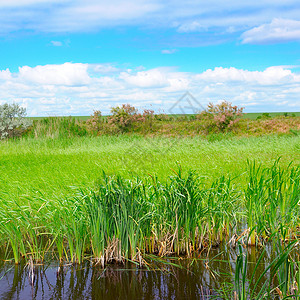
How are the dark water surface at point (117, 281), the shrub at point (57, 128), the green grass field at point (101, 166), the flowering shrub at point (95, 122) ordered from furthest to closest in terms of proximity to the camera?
the flowering shrub at point (95, 122)
the shrub at point (57, 128)
the green grass field at point (101, 166)
the dark water surface at point (117, 281)

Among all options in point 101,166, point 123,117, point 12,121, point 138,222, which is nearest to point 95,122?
point 123,117

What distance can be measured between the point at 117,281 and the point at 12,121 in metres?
19.1

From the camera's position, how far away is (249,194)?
425 cm

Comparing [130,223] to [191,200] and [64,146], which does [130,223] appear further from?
[64,146]

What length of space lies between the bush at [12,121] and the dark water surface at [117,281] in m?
17.9

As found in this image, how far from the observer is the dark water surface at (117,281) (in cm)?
312

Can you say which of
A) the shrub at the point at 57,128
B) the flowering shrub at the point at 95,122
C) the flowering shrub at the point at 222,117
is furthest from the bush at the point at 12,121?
the flowering shrub at the point at 222,117

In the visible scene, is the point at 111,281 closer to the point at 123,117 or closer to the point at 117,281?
the point at 117,281

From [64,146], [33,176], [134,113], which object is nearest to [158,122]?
[134,113]

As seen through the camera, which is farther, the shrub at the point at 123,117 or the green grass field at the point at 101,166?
the shrub at the point at 123,117

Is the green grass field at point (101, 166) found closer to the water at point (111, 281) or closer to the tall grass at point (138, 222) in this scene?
the tall grass at point (138, 222)

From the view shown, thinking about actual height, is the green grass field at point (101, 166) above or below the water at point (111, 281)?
above

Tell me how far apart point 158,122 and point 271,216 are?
1839 centimetres

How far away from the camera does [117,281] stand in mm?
3350
